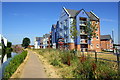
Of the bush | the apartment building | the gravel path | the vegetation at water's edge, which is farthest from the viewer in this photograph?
the apartment building

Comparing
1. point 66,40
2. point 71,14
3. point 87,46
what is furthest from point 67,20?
point 87,46

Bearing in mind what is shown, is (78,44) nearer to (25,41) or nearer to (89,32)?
(89,32)

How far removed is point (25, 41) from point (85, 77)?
7115cm

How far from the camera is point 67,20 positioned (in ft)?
108

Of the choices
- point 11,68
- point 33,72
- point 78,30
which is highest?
point 78,30

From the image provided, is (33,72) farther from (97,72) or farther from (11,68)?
(97,72)

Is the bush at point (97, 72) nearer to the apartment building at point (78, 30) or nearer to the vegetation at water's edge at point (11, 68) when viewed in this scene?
the vegetation at water's edge at point (11, 68)

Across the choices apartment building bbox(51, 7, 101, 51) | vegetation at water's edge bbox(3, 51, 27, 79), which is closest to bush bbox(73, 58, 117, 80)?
vegetation at water's edge bbox(3, 51, 27, 79)

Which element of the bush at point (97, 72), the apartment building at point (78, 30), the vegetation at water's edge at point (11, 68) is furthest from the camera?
the apartment building at point (78, 30)

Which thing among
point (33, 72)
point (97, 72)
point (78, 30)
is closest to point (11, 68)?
point (33, 72)

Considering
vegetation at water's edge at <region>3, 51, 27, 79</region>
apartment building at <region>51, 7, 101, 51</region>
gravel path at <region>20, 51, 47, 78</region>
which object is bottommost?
gravel path at <region>20, 51, 47, 78</region>

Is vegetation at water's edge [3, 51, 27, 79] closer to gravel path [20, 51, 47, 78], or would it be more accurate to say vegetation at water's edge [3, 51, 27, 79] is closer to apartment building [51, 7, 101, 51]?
gravel path [20, 51, 47, 78]

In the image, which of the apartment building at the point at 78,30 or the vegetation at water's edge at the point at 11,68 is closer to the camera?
the vegetation at water's edge at the point at 11,68

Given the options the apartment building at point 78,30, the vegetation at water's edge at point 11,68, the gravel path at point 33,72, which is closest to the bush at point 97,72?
the gravel path at point 33,72
